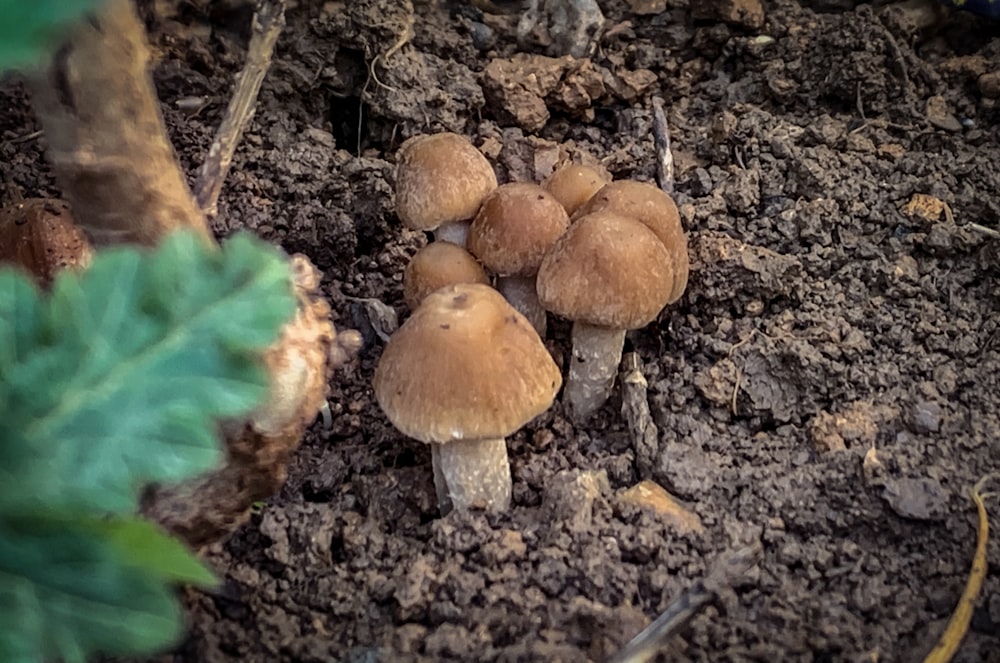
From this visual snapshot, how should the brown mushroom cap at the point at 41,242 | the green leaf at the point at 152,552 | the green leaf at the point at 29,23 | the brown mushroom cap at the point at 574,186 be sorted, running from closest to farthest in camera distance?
the green leaf at the point at 29,23
the green leaf at the point at 152,552
the brown mushroom cap at the point at 41,242
the brown mushroom cap at the point at 574,186

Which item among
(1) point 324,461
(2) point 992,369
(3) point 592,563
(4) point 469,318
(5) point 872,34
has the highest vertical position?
(5) point 872,34

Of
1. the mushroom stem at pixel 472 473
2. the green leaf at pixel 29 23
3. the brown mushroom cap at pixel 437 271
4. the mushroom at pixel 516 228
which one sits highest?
the green leaf at pixel 29 23

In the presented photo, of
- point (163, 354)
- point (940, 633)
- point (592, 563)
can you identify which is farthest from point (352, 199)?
point (940, 633)

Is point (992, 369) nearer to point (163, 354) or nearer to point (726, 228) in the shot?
point (726, 228)

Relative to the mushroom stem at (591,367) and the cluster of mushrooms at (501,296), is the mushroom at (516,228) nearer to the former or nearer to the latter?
the cluster of mushrooms at (501,296)

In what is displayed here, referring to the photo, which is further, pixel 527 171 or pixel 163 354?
→ pixel 527 171

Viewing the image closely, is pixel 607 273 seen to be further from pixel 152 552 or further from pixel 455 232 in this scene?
pixel 152 552

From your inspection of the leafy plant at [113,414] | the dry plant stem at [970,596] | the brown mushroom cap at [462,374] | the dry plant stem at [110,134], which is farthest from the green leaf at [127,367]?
the dry plant stem at [970,596]
